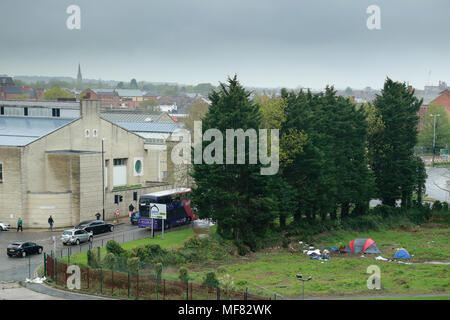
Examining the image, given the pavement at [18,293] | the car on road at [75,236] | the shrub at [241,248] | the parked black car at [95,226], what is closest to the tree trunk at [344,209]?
the shrub at [241,248]

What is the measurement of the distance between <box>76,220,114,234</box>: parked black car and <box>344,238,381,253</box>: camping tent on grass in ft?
73.5

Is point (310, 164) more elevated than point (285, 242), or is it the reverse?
point (310, 164)

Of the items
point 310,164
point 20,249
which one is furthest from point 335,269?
point 20,249

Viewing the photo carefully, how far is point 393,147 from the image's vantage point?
71.9m

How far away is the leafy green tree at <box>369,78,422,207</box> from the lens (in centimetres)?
7112

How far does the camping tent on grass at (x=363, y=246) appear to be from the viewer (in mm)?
54562

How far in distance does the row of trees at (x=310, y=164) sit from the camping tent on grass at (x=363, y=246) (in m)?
6.51

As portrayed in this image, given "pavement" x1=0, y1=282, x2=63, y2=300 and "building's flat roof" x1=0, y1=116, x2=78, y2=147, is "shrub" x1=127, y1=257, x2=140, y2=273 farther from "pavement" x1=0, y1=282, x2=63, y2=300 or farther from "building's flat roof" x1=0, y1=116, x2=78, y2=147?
"building's flat roof" x1=0, y1=116, x2=78, y2=147

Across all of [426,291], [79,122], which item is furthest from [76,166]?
[426,291]

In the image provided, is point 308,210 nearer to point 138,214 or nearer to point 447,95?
point 138,214

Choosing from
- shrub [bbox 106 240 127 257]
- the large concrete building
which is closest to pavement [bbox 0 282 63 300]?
shrub [bbox 106 240 127 257]

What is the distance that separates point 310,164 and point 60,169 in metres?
25.0

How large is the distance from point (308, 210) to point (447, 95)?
10565 centimetres

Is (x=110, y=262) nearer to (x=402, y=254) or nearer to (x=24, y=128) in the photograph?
(x=402, y=254)
